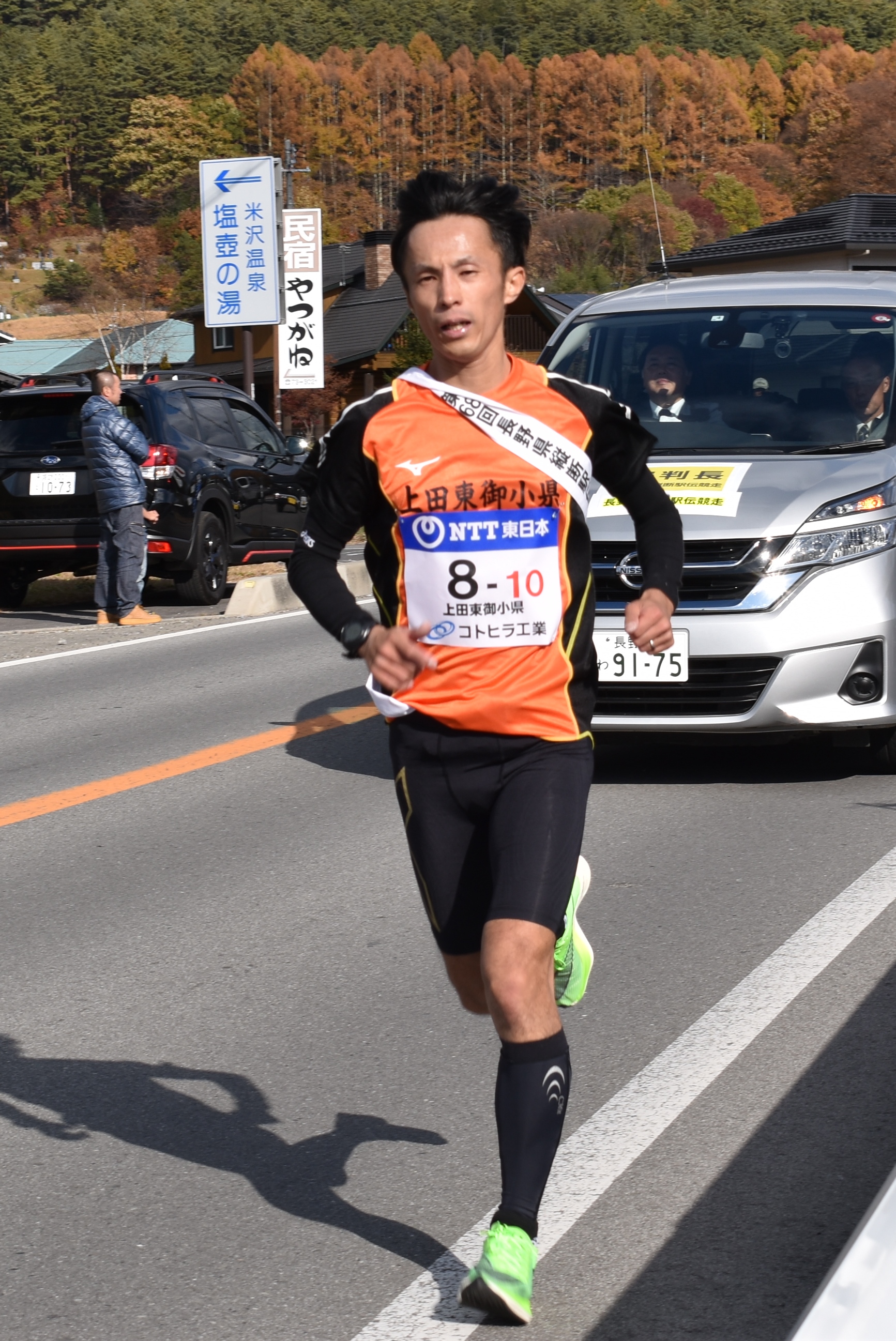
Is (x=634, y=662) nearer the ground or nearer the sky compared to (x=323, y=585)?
nearer the ground

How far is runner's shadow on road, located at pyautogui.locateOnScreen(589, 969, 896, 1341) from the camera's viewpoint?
116 inches

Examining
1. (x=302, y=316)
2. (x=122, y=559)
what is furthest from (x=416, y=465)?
(x=302, y=316)

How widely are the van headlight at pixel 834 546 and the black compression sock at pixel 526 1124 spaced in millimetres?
4280

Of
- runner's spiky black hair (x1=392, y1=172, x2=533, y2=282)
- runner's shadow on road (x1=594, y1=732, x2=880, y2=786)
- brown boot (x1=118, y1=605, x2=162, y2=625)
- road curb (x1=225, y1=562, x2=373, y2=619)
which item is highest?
runner's spiky black hair (x1=392, y1=172, x2=533, y2=282)

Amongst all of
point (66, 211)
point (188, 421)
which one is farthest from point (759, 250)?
point (66, 211)

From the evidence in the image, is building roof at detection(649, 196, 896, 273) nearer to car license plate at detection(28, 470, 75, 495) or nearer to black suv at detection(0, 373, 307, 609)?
Result: black suv at detection(0, 373, 307, 609)

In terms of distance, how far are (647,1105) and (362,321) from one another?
68.5 meters

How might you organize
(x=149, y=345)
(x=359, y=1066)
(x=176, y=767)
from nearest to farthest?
(x=359, y=1066), (x=176, y=767), (x=149, y=345)

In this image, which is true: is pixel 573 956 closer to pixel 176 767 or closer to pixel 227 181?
pixel 176 767

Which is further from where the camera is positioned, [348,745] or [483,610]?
[348,745]

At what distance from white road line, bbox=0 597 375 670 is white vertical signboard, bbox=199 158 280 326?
36.4ft

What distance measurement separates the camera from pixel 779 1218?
10.9 feet

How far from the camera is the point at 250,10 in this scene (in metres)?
165

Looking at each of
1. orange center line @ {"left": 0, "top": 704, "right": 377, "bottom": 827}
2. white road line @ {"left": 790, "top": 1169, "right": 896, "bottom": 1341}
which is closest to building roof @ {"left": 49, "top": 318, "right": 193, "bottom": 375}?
orange center line @ {"left": 0, "top": 704, "right": 377, "bottom": 827}
